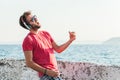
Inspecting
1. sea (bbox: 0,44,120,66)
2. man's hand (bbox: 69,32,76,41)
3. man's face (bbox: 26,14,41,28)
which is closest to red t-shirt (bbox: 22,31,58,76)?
man's face (bbox: 26,14,41,28)

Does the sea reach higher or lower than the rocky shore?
lower

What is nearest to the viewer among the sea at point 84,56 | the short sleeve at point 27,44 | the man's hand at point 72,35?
the short sleeve at point 27,44

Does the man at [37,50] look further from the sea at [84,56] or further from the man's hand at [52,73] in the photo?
the sea at [84,56]

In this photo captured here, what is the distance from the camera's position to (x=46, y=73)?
14.2ft

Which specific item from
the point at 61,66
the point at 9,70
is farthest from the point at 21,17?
the point at 9,70

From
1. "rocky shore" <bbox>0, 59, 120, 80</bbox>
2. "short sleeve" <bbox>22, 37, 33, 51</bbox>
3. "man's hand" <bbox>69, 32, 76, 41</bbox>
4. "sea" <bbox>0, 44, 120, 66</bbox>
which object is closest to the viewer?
"short sleeve" <bbox>22, 37, 33, 51</bbox>

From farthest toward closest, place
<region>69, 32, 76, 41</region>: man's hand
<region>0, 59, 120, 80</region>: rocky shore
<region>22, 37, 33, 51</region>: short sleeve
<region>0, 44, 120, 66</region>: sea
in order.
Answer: <region>0, 44, 120, 66</region>: sea, <region>0, 59, 120, 80</region>: rocky shore, <region>69, 32, 76, 41</region>: man's hand, <region>22, 37, 33, 51</region>: short sleeve

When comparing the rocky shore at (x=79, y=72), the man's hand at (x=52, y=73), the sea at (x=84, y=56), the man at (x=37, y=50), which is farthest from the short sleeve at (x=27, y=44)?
the sea at (x=84, y=56)

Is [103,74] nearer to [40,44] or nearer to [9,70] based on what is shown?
[9,70]

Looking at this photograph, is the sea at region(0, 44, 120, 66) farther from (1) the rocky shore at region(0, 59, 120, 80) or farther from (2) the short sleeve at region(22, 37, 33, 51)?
(2) the short sleeve at region(22, 37, 33, 51)

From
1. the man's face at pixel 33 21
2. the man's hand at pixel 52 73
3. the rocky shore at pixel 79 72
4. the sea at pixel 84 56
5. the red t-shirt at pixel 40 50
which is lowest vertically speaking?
the sea at pixel 84 56

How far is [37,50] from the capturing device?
14.3 ft

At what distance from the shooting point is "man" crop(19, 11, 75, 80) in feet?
14.1

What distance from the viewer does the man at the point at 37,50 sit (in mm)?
4305
